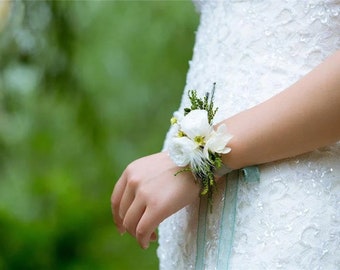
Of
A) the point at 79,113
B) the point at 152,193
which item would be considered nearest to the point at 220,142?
the point at 152,193

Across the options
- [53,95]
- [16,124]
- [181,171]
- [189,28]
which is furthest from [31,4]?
[181,171]

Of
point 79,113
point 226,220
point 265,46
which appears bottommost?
point 226,220

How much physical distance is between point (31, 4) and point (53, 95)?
40 cm

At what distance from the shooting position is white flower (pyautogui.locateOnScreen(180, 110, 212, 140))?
0.85 meters

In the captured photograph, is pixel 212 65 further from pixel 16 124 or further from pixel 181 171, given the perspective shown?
pixel 16 124

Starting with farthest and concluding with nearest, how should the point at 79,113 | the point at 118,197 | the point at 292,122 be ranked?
the point at 79,113
the point at 118,197
the point at 292,122

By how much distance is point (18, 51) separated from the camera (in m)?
2.30

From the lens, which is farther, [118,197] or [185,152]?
[118,197]

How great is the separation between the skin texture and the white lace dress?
3cm

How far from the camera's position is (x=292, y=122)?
82 centimetres

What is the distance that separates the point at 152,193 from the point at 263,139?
0.47 feet

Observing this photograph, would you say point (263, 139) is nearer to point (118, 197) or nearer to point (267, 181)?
point (267, 181)

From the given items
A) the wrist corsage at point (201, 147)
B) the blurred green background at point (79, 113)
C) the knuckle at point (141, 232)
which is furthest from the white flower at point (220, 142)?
the blurred green background at point (79, 113)

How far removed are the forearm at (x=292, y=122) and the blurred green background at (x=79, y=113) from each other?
141 cm
